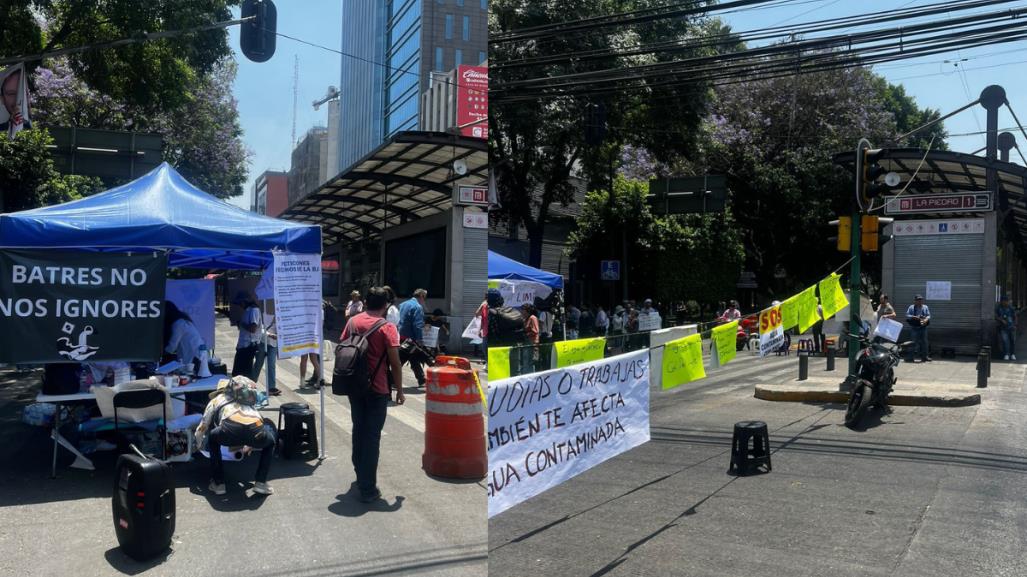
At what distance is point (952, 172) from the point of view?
72.8ft

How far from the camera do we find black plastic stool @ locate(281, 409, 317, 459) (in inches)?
299

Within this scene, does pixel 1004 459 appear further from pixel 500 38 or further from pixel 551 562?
pixel 500 38

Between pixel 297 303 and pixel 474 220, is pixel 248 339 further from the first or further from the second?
pixel 474 220

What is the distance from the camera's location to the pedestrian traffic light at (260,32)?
1105 cm

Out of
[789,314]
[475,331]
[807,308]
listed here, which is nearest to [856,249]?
[807,308]

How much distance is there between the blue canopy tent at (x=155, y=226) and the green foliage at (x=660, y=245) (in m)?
20.0

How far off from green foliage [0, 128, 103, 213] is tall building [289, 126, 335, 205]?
80022 mm

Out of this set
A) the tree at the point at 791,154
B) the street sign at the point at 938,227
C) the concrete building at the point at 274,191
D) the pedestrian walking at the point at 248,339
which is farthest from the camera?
the concrete building at the point at 274,191

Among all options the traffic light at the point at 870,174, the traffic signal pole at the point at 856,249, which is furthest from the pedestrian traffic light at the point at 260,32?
the traffic light at the point at 870,174

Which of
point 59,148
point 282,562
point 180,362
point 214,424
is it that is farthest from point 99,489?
point 59,148

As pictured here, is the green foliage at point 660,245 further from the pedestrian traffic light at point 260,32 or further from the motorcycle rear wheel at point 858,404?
the motorcycle rear wheel at point 858,404

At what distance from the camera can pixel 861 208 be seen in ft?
38.9

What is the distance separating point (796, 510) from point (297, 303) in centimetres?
504

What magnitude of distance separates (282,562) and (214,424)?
1.89 metres
